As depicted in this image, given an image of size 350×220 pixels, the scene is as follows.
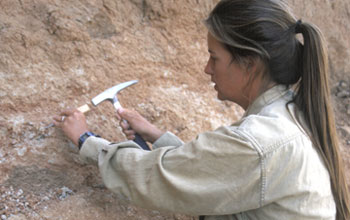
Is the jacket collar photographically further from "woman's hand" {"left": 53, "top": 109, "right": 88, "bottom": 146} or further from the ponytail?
"woman's hand" {"left": 53, "top": 109, "right": 88, "bottom": 146}

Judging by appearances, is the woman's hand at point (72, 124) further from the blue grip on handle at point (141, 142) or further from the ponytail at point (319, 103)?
the ponytail at point (319, 103)

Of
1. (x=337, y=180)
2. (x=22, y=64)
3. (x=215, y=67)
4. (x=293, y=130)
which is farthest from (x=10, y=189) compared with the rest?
(x=337, y=180)

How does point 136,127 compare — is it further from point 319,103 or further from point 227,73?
point 319,103

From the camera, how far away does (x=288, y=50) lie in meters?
1.46

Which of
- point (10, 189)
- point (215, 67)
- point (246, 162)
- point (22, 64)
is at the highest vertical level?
point (215, 67)

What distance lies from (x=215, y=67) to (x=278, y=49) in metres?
0.28

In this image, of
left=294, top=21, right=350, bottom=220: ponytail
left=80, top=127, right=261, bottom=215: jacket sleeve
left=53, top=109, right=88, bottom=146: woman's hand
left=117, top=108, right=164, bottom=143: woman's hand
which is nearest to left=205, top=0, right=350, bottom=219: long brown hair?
left=294, top=21, right=350, bottom=220: ponytail

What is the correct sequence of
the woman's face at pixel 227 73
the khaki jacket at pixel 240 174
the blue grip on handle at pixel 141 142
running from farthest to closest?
the blue grip on handle at pixel 141 142
the woman's face at pixel 227 73
the khaki jacket at pixel 240 174

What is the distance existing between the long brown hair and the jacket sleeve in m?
0.36

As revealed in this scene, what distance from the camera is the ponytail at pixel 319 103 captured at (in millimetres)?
1417

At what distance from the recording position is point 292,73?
151 cm

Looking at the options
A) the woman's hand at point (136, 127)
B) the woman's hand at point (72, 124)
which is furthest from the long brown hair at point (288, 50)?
the woman's hand at point (72, 124)

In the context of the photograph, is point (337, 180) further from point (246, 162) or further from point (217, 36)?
point (217, 36)

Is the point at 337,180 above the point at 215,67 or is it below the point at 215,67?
below
